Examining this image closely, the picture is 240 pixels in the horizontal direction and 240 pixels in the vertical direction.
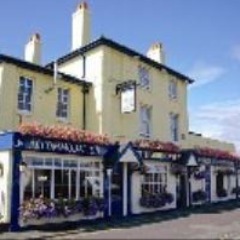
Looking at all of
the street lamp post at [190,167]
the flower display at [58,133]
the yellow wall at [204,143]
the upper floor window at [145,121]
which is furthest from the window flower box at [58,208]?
the yellow wall at [204,143]

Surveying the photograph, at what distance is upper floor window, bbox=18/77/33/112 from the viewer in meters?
23.2

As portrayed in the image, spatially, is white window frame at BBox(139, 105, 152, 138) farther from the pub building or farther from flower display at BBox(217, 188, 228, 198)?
flower display at BBox(217, 188, 228, 198)

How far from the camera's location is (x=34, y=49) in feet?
95.8

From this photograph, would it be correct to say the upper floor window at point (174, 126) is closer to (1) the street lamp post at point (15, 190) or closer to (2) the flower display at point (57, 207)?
(2) the flower display at point (57, 207)

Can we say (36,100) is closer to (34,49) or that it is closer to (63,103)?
(63,103)

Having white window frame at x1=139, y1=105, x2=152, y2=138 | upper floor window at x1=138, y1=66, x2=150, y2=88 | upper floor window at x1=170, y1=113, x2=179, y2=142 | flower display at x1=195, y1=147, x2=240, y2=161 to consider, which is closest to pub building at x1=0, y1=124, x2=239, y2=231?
flower display at x1=195, y1=147, x2=240, y2=161

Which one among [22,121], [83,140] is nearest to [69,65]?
[22,121]

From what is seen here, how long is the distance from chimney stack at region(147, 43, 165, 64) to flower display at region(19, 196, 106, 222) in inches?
534

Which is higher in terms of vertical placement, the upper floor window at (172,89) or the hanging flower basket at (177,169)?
the upper floor window at (172,89)

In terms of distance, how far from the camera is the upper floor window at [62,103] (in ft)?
83.3

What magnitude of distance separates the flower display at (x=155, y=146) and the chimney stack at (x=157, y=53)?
22.9ft

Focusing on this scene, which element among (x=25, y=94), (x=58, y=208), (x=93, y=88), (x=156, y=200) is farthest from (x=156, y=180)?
(x=25, y=94)

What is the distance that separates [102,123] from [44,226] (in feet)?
27.9

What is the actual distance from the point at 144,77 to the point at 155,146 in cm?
496
